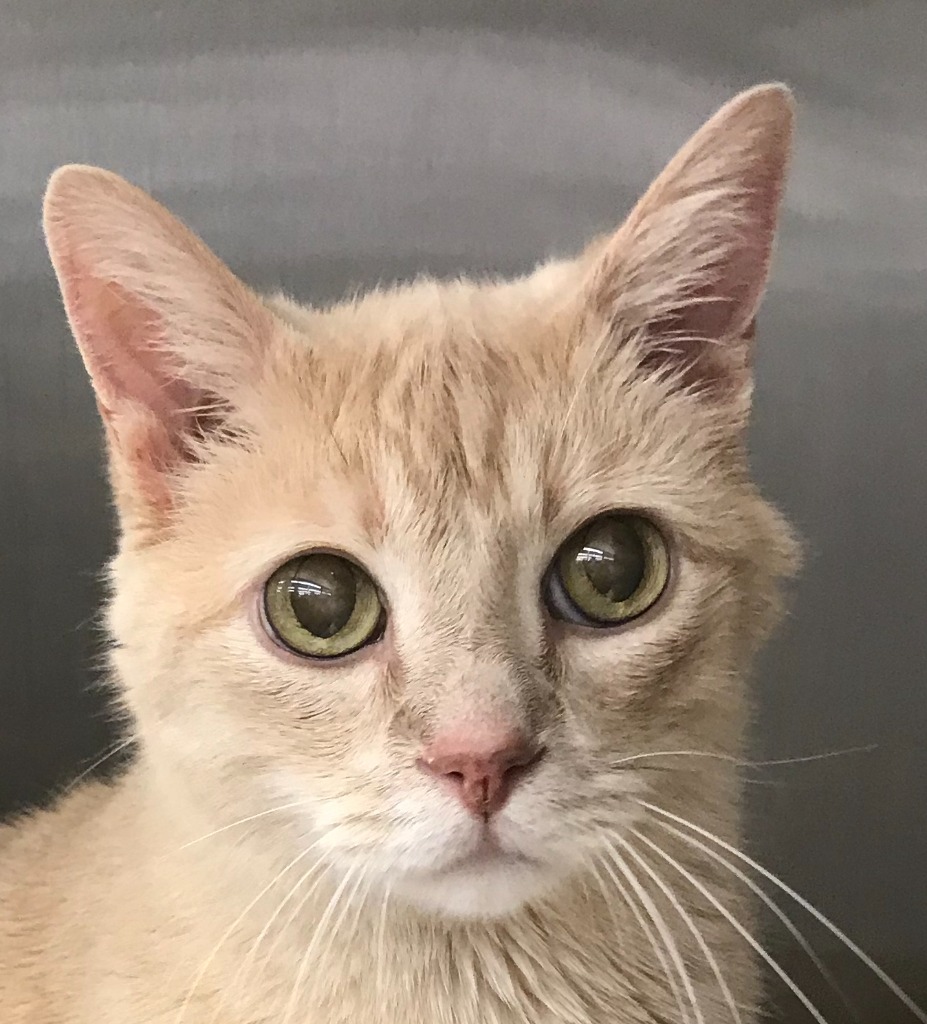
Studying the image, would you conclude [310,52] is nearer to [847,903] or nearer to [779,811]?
[779,811]

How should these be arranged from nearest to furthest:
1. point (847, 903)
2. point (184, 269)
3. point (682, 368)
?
point (184, 269) < point (682, 368) < point (847, 903)

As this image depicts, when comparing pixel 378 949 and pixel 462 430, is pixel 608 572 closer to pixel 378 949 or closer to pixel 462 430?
pixel 462 430

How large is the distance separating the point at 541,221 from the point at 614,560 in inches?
27.4

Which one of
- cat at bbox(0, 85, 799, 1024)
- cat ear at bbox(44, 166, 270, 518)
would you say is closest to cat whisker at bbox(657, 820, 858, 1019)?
cat at bbox(0, 85, 799, 1024)

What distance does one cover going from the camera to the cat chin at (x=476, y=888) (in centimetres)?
78

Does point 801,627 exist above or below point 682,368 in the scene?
below

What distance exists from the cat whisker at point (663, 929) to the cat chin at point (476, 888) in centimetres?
5

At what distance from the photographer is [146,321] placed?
0.90 meters

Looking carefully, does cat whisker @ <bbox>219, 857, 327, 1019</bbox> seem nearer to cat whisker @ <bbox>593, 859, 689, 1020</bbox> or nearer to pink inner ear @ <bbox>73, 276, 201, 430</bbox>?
cat whisker @ <bbox>593, 859, 689, 1020</bbox>

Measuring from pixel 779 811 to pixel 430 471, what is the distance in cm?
90

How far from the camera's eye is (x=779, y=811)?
1505 millimetres

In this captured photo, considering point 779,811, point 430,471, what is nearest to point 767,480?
point 779,811

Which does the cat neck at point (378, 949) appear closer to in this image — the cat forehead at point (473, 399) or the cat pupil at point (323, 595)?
the cat pupil at point (323, 595)

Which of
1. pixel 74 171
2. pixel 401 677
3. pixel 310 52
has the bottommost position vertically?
pixel 401 677
